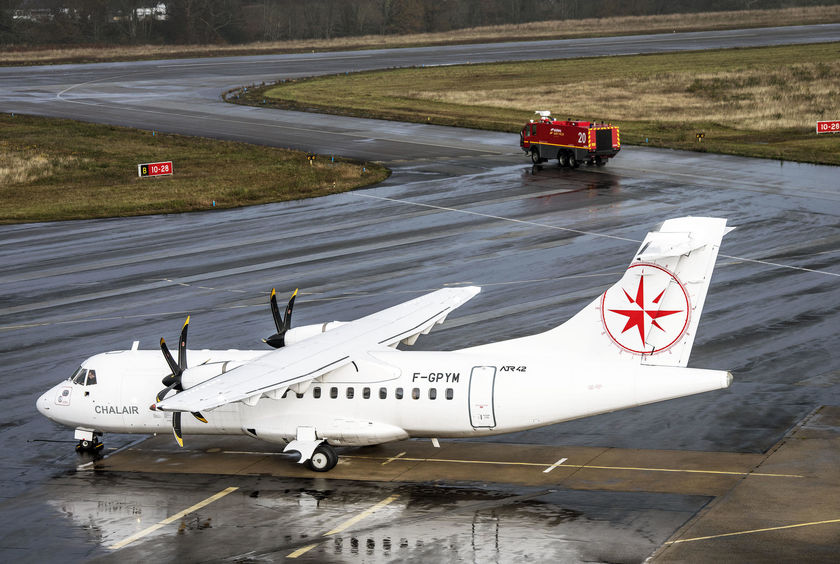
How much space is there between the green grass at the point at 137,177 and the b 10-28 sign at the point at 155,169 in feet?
1.92

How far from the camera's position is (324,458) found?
986 inches

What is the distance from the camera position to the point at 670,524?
21125 mm

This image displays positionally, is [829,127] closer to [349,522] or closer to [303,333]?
[303,333]

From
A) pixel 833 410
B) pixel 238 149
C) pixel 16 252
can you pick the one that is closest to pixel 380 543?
pixel 833 410

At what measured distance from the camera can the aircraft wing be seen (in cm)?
2173

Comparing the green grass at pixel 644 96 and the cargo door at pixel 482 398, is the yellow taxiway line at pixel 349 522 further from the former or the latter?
the green grass at pixel 644 96

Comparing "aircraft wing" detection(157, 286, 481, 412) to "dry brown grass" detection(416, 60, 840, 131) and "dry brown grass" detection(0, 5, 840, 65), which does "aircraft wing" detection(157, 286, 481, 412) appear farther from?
"dry brown grass" detection(0, 5, 840, 65)

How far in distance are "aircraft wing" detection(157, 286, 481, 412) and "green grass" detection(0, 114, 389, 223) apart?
112 ft

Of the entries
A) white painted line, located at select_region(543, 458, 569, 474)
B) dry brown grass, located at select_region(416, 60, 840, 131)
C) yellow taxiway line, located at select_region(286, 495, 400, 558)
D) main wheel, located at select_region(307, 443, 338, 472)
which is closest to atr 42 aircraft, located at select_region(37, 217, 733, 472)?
main wheel, located at select_region(307, 443, 338, 472)

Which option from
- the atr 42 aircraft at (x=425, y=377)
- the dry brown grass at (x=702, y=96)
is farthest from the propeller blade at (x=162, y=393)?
the dry brown grass at (x=702, y=96)

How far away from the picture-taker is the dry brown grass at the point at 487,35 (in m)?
165

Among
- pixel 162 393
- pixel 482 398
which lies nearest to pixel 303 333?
pixel 162 393

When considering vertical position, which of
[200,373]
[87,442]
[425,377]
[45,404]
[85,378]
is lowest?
[87,442]

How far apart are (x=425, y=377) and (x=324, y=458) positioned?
323 cm
